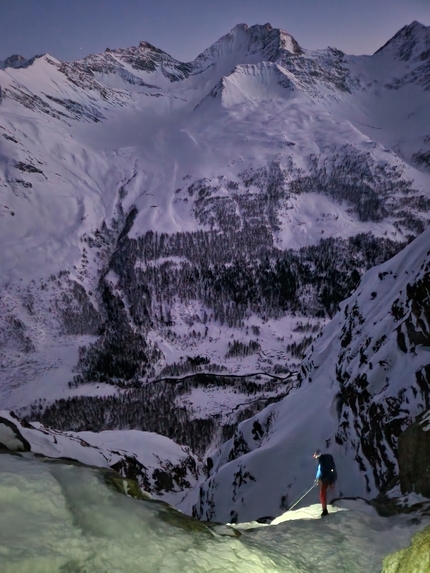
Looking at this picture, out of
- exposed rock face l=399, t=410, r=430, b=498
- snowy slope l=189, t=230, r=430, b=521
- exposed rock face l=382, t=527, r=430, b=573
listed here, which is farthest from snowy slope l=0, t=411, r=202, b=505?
exposed rock face l=382, t=527, r=430, b=573

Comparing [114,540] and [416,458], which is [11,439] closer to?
[114,540]

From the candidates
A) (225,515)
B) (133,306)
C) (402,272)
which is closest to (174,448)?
(225,515)

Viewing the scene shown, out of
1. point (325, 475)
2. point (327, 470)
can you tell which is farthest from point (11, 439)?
point (327, 470)

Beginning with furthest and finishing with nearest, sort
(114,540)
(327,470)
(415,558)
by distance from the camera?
(327,470)
(114,540)
(415,558)

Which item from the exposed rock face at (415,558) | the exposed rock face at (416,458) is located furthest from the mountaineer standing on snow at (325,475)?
the exposed rock face at (415,558)

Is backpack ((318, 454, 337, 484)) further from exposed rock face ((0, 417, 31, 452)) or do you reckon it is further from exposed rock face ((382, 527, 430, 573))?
exposed rock face ((0, 417, 31, 452))
